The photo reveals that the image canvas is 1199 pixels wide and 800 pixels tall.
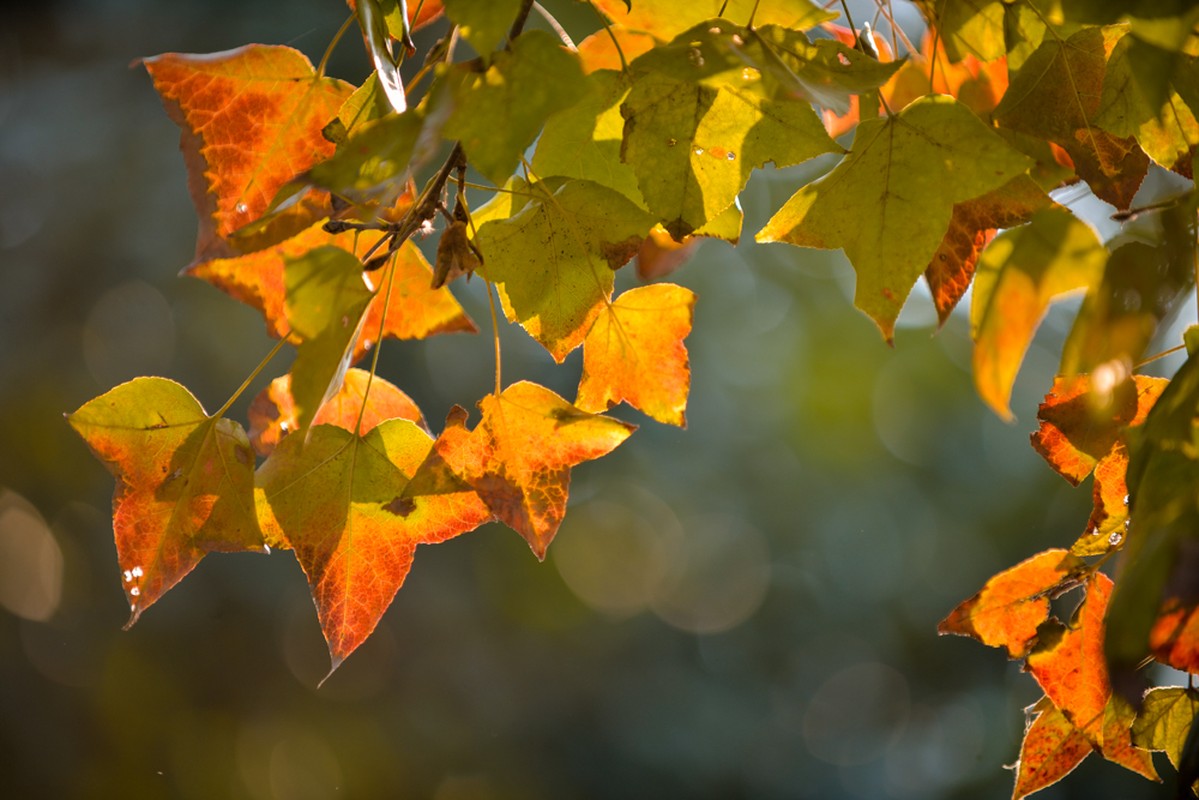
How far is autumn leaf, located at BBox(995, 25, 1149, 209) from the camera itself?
0.34 meters

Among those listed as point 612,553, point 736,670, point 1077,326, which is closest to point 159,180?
point 612,553

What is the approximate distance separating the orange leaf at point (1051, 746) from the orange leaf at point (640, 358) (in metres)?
0.21

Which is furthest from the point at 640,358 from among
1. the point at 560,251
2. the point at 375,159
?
the point at 375,159

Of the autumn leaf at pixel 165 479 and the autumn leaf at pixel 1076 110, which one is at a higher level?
the autumn leaf at pixel 1076 110

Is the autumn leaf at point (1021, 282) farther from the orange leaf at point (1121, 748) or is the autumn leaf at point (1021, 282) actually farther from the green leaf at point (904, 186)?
the orange leaf at point (1121, 748)

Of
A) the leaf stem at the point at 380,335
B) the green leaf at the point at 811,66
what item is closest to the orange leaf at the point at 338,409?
the leaf stem at the point at 380,335

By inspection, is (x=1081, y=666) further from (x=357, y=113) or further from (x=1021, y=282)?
(x=357, y=113)

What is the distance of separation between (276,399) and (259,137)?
12cm

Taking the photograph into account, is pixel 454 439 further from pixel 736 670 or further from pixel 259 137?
pixel 736 670

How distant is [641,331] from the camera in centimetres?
41

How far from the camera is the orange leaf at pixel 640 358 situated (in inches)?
15.8

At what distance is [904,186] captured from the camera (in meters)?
0.34

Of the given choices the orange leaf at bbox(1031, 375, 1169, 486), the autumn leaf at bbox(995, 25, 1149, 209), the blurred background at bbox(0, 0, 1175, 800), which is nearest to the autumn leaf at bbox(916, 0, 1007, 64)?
the autumn leaf at bbox(995, 25, 1149, 209)

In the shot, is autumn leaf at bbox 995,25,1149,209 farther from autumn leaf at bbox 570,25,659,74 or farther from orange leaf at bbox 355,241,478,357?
orange leaf at bbox 355,241,478,357
